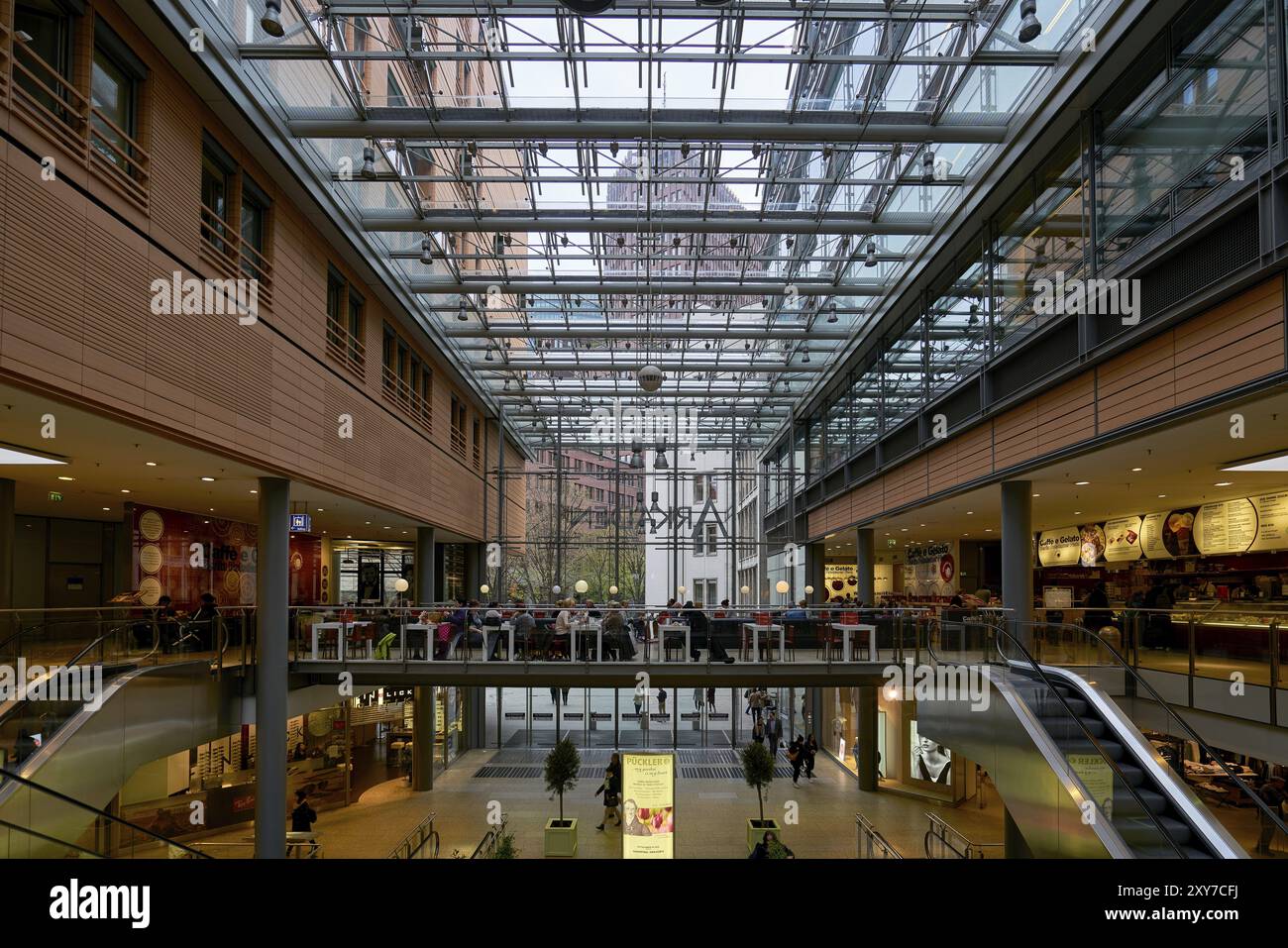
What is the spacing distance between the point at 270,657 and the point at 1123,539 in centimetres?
1799

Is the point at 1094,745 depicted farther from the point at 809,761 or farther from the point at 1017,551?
the point at 809,761

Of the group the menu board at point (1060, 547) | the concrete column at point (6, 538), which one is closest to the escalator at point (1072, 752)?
the menu board at point (1060, 547)

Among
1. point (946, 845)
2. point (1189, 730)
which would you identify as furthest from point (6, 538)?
point (946, 845)

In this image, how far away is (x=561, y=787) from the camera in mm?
19219

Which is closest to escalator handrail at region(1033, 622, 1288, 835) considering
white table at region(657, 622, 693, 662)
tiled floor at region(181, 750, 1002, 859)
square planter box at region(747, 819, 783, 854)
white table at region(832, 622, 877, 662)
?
white table at region(832, 622, 877, 662)

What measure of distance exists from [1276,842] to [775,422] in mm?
28840

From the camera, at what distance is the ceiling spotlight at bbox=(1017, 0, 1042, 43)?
950 cm

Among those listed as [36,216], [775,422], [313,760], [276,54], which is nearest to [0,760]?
[36,216]

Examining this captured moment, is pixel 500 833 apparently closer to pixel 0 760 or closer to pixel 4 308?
pixel 0 760

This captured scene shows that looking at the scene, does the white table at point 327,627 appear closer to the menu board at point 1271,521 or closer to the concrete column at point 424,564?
the concrete column at point 424,564

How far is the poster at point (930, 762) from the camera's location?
878 inches

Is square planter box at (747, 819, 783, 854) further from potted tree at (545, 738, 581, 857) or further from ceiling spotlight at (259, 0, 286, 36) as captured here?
ceiling spotlight at (259, 0, 286, 36)

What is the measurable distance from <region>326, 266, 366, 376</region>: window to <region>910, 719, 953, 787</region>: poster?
52.9 ft

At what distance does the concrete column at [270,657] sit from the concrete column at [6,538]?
133 inches
